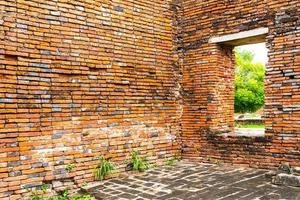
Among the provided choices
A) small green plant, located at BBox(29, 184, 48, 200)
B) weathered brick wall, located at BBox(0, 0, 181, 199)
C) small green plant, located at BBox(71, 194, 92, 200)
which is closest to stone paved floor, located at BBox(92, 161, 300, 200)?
→ small green plant, located at BBox(71, 194, 92, 200)

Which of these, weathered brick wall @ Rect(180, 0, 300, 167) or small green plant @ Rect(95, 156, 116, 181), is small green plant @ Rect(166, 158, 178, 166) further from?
small green plant @ Rect(95, 156, 116, 181)

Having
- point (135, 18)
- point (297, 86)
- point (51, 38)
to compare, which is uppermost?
point (135, 18)

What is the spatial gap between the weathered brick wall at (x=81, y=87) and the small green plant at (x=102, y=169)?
96 millimetres

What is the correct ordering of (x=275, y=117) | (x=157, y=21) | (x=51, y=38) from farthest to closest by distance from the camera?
1. (x=157, y=21)
2. (x=275, y=117)
3. (x=51, y=38)

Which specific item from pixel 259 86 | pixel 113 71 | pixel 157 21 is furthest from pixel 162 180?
pixel 259 86

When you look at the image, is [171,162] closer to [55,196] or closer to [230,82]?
[230,82]

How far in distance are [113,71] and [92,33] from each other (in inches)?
31.1

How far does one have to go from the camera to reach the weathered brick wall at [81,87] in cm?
474

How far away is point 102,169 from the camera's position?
5699 mm

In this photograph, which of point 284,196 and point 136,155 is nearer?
point 284,196

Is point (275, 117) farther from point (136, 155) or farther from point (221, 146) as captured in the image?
point (136, 155)

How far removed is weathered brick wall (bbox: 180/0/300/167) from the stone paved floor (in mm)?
509

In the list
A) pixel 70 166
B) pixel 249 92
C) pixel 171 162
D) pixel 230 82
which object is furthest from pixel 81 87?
pixel 249 92

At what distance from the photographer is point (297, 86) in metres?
5.67
